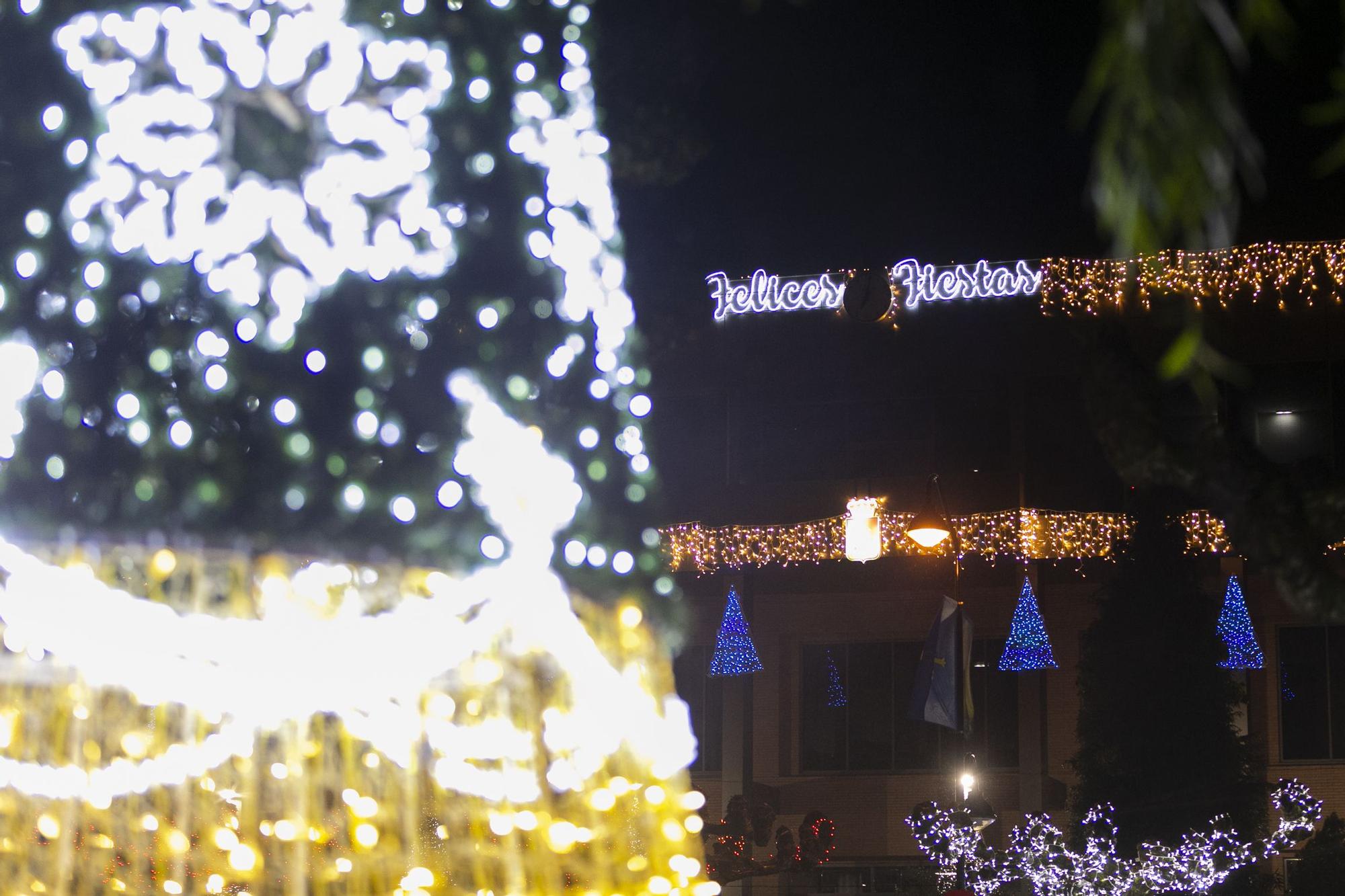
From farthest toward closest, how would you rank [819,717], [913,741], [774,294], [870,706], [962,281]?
[819,717]
[870,706]
[913,741]
[774,294]
[962,281]

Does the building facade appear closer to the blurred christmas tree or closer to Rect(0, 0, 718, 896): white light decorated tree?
Rect(0, 0, 718, 896): white light decorated tree

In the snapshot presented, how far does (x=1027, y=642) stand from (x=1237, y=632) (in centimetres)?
247

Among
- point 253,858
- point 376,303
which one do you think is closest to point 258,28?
point 376,303

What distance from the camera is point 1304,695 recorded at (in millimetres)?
20312

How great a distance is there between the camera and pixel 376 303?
381 cm

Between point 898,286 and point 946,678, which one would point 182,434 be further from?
point 898,286

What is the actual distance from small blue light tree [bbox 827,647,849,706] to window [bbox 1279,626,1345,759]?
5.88m

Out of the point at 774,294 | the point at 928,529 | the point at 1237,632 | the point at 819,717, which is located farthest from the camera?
the point at 819,717

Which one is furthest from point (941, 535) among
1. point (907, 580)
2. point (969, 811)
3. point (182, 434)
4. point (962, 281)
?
point (182, 434)

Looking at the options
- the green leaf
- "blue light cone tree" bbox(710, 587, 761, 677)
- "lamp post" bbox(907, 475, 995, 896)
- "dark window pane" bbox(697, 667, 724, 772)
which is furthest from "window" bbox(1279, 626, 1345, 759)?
the green leaf

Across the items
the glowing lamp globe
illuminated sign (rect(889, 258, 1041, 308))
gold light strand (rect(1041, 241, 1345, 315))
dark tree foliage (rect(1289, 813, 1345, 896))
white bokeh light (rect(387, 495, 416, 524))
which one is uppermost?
illuminated sign (rect(889, 258, 1041, 308))

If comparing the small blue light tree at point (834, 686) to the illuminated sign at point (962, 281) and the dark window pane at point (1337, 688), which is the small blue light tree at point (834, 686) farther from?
the dark window pane at point (1337, 688)

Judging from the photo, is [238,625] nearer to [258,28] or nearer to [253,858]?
[253,858]

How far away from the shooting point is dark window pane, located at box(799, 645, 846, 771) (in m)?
22.2
